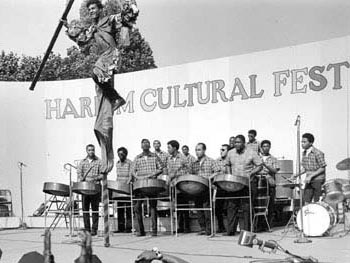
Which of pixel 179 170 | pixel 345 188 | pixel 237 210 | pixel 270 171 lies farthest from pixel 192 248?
pixel 345 188

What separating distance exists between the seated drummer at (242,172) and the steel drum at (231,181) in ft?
0.59

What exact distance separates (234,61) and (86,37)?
5.03 metres

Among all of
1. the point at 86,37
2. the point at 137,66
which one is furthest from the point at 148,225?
the point at 137,66

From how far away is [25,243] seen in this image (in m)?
11.0

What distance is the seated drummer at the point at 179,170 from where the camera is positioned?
11.3 meters

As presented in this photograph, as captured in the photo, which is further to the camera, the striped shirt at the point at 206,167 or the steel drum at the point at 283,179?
the steel drum at the point at 283,179

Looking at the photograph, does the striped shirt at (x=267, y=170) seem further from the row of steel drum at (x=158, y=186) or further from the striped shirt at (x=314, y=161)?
the row of steel drum at (x=158, y=186)

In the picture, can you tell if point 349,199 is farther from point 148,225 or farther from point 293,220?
point 148,225

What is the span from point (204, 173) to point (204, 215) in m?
0.68

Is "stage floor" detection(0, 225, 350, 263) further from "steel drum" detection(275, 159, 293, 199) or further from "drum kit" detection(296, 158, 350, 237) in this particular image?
"steel drum" detection(275, 159, 293, 199)

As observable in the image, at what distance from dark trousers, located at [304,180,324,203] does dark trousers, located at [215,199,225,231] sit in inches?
50.5

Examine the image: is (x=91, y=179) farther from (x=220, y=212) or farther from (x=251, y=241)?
(x=251, y=241)

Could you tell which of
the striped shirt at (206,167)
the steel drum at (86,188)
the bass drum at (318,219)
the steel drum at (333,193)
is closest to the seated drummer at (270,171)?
the striped shirt at (206,167)

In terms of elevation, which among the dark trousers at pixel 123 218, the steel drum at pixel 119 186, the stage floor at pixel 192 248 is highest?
the steel drum at pixel 119 186
